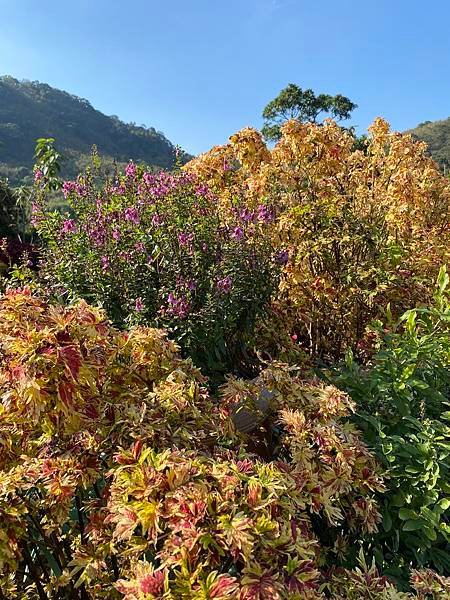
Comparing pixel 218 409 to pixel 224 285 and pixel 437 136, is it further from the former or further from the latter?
pixel 437 136

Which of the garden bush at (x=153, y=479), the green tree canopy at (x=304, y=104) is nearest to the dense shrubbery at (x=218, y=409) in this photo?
the garden bush at (x=153, y=479)

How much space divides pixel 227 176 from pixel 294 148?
0.81 m

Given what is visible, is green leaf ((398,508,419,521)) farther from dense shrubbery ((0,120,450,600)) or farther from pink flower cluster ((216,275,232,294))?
pink flower cluster ((216,275,232,294))

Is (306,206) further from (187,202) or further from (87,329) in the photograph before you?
(87,329)

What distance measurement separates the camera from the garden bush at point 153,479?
1036 millimetres

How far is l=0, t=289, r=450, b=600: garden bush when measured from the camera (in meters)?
1.04

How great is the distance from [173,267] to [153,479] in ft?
5.59

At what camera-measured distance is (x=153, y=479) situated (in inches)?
43.9

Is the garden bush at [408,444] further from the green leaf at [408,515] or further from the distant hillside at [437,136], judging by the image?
the distant hillside at [437,136]

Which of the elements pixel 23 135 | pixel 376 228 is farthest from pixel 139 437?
pixel 23 135

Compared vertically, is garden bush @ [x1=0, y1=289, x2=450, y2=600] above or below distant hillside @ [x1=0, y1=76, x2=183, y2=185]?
below

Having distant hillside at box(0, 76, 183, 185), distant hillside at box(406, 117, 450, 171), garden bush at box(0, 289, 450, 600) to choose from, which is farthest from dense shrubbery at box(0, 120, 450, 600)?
distant hillside at box(0, 76, 183, 185)

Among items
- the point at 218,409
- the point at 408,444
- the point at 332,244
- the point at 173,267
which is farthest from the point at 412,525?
the point at 332,244

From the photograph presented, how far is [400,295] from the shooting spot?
3242mm
